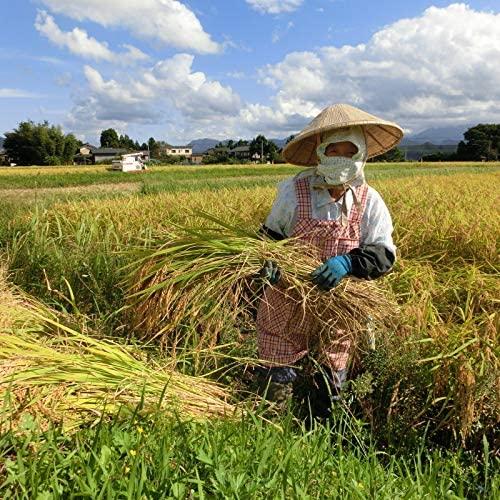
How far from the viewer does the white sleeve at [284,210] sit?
2.06 meters

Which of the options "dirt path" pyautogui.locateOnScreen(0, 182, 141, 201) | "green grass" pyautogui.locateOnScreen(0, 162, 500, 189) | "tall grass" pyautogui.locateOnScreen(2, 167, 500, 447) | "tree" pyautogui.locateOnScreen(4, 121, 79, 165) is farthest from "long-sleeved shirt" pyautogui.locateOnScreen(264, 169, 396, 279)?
"tree" pyautogui.locateOnScreen(4, 121, 79, 165)

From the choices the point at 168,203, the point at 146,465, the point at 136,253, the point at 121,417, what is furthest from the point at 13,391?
the point at 168,203

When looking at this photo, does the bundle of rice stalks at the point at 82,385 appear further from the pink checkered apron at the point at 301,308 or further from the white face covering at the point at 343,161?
the white face covering at the point at 343,161

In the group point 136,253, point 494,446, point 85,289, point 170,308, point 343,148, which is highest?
point 343,148

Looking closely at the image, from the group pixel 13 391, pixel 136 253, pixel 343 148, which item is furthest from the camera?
pixel 136 253

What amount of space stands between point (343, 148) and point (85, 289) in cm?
194

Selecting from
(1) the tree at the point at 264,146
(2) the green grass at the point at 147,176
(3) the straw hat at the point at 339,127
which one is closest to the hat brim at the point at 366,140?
(3) the straw hat at the point at 339,127

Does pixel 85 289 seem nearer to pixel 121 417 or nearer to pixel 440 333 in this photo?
pixel 121 417

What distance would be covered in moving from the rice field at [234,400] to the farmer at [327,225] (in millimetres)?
153

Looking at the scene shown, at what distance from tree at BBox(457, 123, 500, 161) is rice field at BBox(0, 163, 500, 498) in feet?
193

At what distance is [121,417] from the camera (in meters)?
1.41

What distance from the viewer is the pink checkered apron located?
202 cm

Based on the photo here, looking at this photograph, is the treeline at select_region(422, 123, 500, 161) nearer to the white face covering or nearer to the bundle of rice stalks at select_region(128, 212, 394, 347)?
the white face covering

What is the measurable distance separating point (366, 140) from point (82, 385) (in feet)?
4.99
